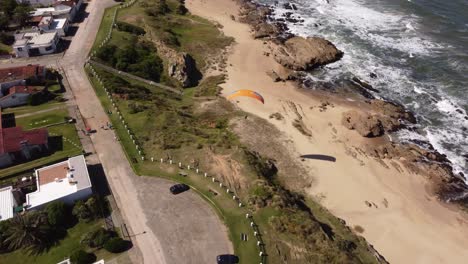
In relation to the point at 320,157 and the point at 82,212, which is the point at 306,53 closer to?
the point at 320,157

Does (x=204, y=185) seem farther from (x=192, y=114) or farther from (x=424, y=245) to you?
(x=424, y=245)

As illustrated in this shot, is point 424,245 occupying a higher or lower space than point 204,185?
lower

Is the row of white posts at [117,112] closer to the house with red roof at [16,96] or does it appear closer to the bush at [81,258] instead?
the house with red roof at [16,96]

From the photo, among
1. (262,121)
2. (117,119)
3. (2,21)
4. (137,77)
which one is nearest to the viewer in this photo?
(117,119)

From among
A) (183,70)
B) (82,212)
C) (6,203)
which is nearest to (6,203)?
(6,203)

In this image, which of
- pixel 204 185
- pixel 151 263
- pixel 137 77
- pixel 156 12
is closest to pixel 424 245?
pixel 204 185

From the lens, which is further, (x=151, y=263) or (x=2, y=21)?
(x=2, y=21)

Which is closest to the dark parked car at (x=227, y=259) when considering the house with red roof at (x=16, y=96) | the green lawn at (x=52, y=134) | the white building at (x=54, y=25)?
the green lawn at (x=52, y=134)
